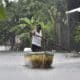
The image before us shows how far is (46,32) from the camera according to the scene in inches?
1006

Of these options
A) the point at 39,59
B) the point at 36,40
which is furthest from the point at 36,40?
the point at 39,59

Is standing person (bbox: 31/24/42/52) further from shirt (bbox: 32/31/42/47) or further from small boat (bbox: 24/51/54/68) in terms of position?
small boat (bbox: 24/51/54/68)

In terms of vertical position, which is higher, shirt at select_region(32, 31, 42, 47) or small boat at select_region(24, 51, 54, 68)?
shirt at select_region(32, 31, 42, 47)

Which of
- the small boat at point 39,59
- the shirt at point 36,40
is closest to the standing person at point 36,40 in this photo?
the shirt at point 36,40

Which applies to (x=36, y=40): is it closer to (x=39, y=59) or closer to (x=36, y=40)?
(x=36, y=40)

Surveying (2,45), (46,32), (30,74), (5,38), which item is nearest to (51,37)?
(46,32)

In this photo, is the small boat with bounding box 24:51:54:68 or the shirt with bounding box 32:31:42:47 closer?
the small boat with bounding box 24:51:54:68

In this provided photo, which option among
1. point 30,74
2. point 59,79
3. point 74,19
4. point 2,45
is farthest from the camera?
point 2,45

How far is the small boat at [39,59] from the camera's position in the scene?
12290 mm

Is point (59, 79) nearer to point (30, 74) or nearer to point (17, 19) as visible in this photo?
point (30, 74)

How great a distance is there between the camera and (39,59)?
12.4m

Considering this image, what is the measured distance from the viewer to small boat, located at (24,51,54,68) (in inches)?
484

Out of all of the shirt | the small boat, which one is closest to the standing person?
the shirt

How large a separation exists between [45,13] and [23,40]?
236 cm
